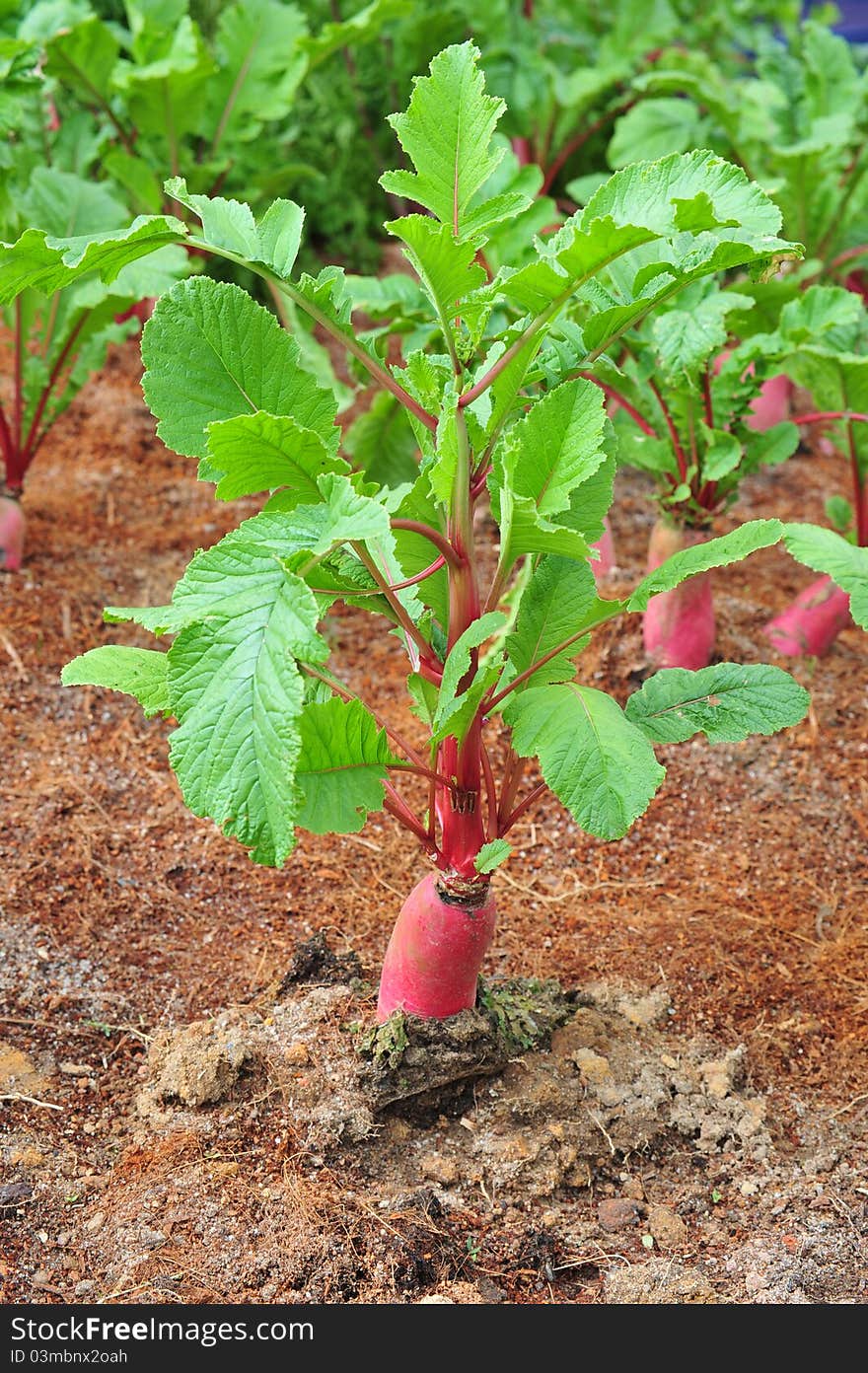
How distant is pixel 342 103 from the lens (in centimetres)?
432

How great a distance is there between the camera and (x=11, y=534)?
9.91 ft

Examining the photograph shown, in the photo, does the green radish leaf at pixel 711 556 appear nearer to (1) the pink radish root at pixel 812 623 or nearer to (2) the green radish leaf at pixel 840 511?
(2) the green radish leaf at pixel 840 511

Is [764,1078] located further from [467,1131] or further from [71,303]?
[71,303]

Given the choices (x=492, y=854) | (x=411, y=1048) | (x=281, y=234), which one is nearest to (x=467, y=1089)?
(x=411, y=1048)

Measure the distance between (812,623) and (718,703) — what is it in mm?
1267

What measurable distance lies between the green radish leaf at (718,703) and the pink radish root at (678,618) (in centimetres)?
94

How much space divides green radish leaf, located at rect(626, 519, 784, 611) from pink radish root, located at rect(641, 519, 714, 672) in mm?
1040

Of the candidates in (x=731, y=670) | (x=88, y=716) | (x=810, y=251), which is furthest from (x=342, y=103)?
(x=731, y=670)

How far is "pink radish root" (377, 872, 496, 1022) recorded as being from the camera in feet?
6.04

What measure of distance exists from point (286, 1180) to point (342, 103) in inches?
141

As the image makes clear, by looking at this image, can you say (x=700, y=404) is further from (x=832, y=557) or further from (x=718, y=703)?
(x=718, y=703)

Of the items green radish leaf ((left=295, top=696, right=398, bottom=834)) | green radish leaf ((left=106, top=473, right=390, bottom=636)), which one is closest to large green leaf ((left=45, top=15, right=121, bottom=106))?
green radish leaf ((left=106, top=473, right=390, bottom=636))

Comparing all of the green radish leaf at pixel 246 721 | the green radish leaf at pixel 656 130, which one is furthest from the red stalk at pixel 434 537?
the green radish leaf at pixel 656 130

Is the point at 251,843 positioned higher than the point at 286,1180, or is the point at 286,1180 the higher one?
the point at 251,843
